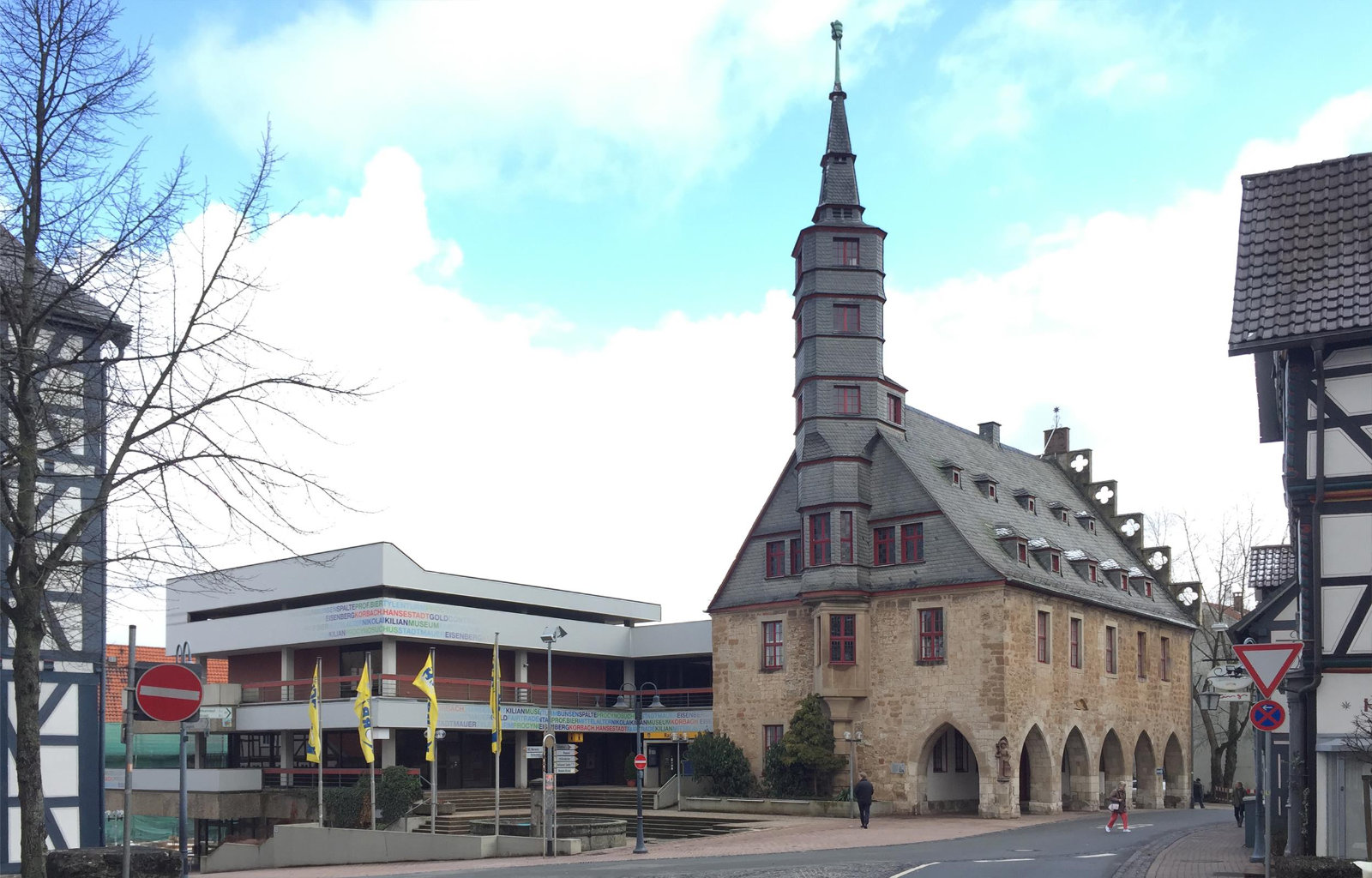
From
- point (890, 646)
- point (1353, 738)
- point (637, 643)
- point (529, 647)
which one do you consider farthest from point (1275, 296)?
point (637, 643)

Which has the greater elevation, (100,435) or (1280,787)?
(100,435)

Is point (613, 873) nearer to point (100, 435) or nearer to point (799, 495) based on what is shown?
point (100, 435)

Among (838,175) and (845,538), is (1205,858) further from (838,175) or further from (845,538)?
(838,175)

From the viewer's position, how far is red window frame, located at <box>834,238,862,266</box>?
44719 mm

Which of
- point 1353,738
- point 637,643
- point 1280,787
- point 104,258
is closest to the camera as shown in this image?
point 104,258

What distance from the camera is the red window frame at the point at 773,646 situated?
148 ft

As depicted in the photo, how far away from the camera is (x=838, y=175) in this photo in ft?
151

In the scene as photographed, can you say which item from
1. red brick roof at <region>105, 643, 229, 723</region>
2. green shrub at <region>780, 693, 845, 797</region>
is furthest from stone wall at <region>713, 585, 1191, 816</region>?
red brick roof at <region>105, 643, 229, 723</region>

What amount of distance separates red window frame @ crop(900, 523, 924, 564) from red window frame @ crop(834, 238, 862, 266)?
9.10 m

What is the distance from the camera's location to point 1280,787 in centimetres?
2214

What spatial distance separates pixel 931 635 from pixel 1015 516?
7.98 m

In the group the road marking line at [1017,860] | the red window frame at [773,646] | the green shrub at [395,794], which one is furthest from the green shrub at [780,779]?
the road marking line at [1017,860]

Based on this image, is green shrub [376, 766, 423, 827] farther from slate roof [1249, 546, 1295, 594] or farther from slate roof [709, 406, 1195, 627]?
slate roof [1249, 546, 1295, 594]

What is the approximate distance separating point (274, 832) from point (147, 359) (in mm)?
30222
